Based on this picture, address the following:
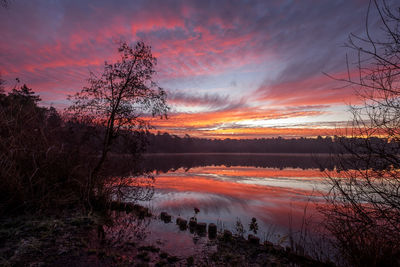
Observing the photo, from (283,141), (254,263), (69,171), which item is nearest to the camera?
(254,263)

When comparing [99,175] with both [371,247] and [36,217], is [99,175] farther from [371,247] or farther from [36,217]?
[371,247]

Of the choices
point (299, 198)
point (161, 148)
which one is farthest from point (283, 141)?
point (299, 198)

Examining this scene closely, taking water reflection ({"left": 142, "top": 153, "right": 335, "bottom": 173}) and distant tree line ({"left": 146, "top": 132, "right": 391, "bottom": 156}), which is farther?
distant tree line ({"left": 146, "top": 132, "right": 391, "bottom": 156})

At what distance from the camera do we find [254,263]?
628 centimetres

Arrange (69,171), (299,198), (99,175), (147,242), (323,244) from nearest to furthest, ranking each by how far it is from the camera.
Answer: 1. (147,242)
2. (69,171)
3. (323,244)
4. (99,175)
5. (299,198)

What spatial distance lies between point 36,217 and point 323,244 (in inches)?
404

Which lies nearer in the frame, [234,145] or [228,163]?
[228,163]

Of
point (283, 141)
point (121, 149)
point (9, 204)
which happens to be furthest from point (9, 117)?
point (283, 141)

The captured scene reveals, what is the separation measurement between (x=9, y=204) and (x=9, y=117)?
3.26 metres

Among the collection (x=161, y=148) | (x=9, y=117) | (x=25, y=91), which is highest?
(x=25, y=91)

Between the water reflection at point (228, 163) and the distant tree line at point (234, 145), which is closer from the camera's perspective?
the water reflection at point (228, 163)

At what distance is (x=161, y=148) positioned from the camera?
12888 centimetres

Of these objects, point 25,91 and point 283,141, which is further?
point 283,141

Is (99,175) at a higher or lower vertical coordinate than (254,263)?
higher
